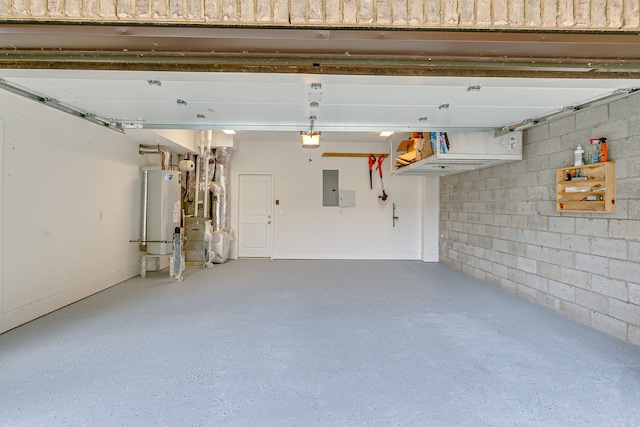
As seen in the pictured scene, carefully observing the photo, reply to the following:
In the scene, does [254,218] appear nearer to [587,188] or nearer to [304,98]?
[304,98]

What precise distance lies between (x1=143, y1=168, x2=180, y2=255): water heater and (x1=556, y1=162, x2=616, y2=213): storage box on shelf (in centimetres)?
534

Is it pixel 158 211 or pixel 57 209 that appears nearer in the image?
pixel 57 209

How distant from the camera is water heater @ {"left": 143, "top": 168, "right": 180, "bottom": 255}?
4938 mm

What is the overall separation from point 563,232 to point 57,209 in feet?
18.4

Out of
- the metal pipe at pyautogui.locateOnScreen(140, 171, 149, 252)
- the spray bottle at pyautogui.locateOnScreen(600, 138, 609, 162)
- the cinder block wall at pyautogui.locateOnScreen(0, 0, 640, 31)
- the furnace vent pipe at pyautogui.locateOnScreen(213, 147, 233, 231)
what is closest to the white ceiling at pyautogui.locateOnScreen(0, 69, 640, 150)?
the spray bottle at pyautogui.locateOnScreen(600, 138, 609, 162)

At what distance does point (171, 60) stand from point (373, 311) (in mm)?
2965

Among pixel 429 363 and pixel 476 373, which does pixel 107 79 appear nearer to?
pixel 429 363

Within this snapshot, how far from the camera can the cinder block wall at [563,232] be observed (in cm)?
270

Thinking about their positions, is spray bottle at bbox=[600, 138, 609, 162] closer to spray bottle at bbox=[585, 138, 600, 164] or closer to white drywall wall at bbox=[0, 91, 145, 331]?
spray bottle at bbox=[585, 138, 600, 164]

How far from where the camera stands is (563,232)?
11.1 ft

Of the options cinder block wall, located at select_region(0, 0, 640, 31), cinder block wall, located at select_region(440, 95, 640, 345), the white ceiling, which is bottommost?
cinder block wall, located at select_region(440, 95, 640, 345)

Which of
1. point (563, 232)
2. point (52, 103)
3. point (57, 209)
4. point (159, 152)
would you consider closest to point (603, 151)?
point (563, 232)

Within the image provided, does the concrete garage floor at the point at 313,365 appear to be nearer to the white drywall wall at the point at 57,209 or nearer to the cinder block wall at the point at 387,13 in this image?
the white drywall wall at the point at 57,209

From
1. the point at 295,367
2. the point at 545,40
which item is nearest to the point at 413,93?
the point at 545,40
